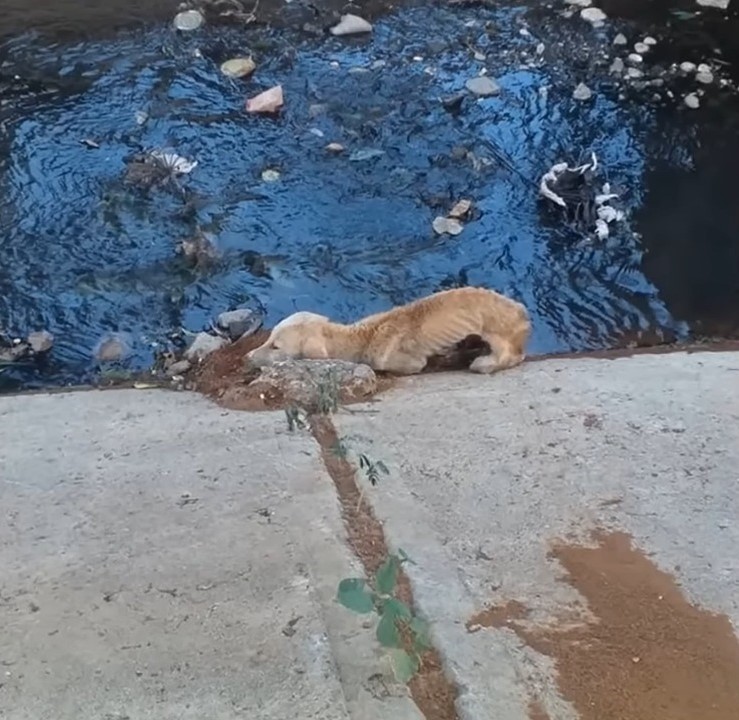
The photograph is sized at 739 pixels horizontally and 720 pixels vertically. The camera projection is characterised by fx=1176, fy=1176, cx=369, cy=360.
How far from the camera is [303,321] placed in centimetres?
436

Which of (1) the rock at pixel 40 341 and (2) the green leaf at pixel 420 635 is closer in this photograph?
(2) the green leaf at pixel 420 635

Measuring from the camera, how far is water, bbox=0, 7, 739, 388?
5297 millimetres

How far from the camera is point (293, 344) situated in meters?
4.28

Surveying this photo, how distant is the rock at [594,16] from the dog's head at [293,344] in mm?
4434

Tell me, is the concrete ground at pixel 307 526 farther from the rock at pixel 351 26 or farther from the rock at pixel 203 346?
the rock at pixel 351 26

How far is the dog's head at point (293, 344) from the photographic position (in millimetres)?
4227

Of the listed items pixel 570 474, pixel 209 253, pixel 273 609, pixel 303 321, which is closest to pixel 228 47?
pixel 209 253

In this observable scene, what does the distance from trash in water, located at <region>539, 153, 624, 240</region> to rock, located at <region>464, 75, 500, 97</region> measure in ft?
3.21

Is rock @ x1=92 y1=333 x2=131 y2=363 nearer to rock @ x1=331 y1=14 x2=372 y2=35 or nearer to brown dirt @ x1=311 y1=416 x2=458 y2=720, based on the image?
brown dirt @ x1=311 y1=416 x2=458 y2=720

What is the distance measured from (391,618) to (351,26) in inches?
228

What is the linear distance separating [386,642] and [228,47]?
559 centimetres

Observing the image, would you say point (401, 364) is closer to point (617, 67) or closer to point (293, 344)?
point (293, 344)

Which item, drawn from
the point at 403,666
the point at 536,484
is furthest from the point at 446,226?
the point at 403,666

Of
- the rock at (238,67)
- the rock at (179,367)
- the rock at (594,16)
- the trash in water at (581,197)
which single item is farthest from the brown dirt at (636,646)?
the rock at (594,16)
